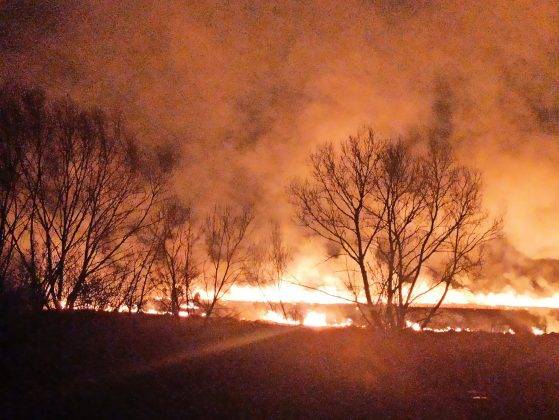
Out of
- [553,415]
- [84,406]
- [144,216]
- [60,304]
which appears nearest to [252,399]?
[84,406]

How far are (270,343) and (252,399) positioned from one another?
416cm

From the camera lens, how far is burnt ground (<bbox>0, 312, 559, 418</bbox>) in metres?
7.33

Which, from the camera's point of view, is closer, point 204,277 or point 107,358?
point 107,358

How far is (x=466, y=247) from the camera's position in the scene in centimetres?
2136

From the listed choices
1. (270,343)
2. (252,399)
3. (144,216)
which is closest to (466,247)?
(270,343)

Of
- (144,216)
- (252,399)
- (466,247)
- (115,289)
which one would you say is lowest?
(252,399)

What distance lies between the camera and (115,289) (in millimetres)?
21781

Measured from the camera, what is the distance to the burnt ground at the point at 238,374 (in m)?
7.33

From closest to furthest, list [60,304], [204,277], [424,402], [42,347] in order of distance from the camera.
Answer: [42,347] < [424,402] < [60,304] < [204,277]

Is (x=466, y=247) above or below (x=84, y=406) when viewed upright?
above

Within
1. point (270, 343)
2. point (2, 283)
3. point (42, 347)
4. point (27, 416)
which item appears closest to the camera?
point (27, 416)

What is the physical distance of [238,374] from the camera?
944 centimetres

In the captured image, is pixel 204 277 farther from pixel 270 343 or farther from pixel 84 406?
pixel 84 406

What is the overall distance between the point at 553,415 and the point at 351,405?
3.96m
